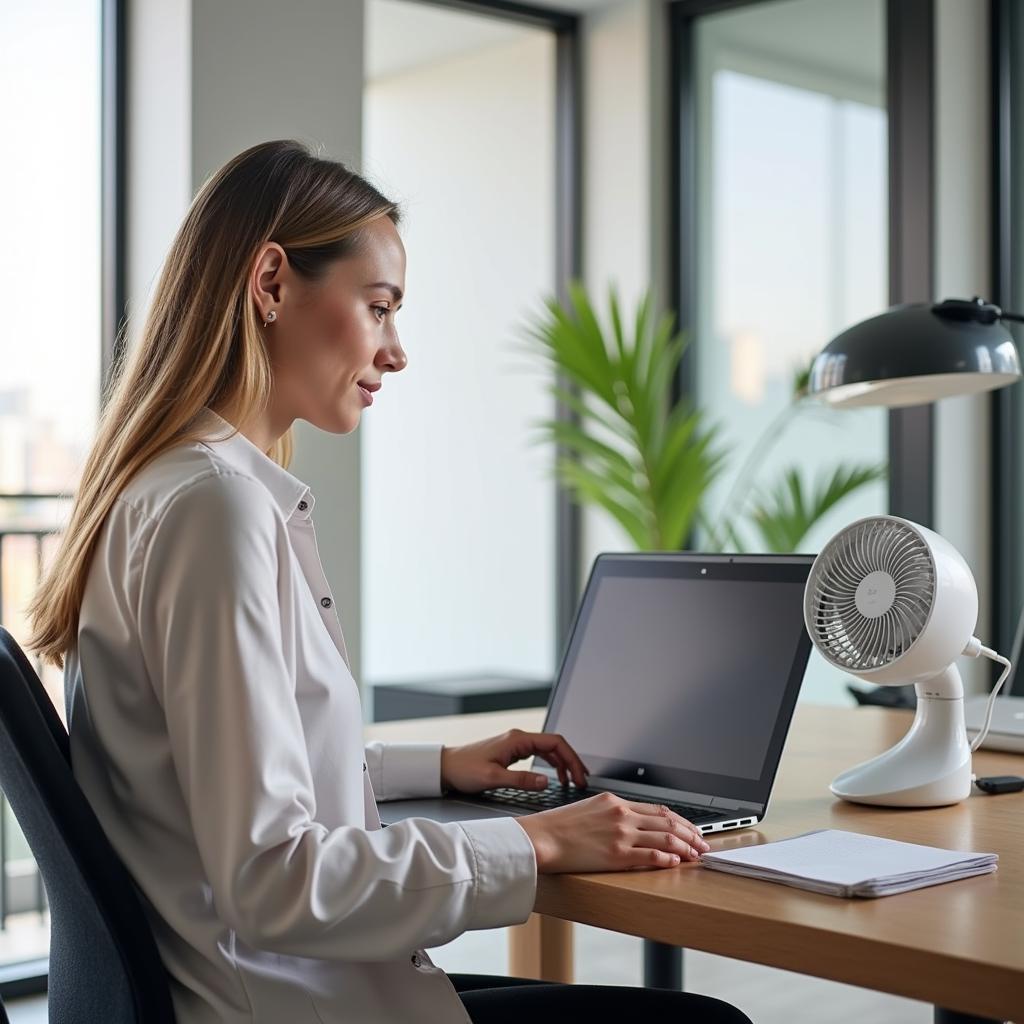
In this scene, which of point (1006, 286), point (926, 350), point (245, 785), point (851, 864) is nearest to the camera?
point (245, 785)

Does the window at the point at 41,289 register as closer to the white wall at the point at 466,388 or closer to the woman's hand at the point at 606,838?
the white wall at the point at 466,388

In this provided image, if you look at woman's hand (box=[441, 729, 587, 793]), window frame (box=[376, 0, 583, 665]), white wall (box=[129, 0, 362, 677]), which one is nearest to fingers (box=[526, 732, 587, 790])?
woman's hand (box=[441, 729, 587, 793])

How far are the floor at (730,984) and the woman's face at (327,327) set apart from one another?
5.75ft

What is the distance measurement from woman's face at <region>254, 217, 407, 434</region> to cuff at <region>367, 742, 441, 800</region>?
38 centimetres

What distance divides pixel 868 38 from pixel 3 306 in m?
2.47

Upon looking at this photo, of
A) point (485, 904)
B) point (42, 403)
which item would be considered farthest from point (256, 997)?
point (42, 403)

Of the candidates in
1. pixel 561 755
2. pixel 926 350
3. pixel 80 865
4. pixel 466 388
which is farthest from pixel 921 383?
pixel 466 388

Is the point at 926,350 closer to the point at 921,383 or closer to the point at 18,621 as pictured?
the point at 921,383

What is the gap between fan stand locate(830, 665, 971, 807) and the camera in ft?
4.72

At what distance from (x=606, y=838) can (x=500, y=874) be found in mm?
106

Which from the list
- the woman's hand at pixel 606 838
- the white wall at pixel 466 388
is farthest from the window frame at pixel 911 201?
the woman's hand at pixel 606 838

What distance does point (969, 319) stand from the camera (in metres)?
1.68

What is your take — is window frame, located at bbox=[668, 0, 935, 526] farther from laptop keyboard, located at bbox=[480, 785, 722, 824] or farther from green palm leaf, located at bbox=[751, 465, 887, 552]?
laptop keyboard, located at bbox=[480, 785, 722, 824]

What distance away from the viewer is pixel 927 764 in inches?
57.2
